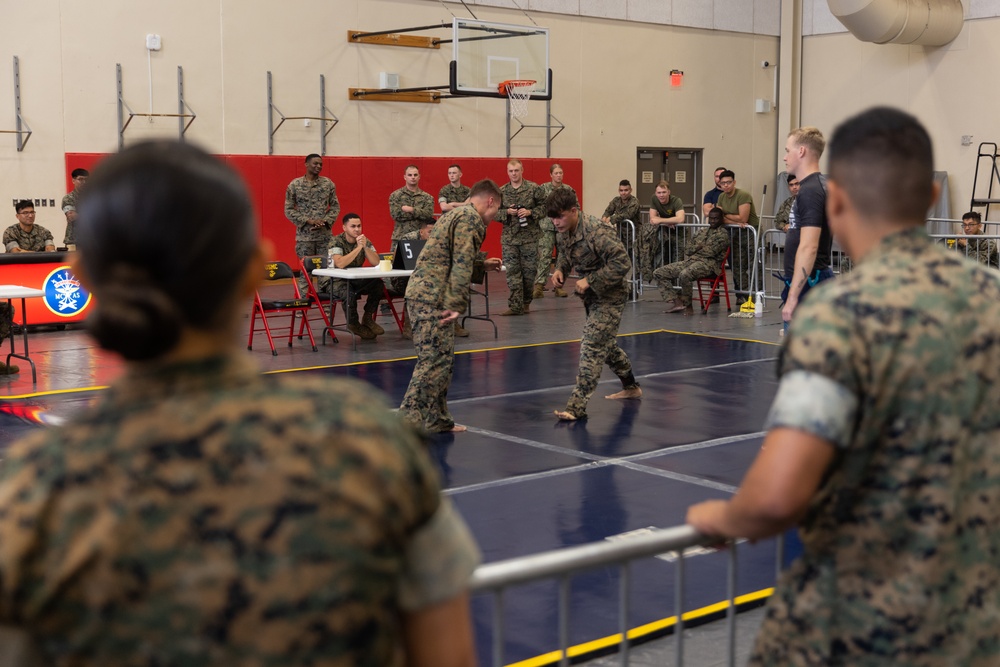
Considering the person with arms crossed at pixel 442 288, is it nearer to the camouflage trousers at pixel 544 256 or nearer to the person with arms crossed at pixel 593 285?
the person with arms crossed at pixel 593 285

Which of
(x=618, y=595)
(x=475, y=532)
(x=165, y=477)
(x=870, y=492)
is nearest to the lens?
(x=165, y=477)

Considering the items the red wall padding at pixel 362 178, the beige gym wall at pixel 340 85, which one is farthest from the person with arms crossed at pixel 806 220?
the red wall padding at pixel 362 178

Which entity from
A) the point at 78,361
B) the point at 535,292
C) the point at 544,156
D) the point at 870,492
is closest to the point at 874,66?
the point at 544,156

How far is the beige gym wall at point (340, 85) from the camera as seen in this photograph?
16094 mm

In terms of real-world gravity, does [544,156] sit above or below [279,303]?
above

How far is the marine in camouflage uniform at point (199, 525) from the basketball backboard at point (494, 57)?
1763cm

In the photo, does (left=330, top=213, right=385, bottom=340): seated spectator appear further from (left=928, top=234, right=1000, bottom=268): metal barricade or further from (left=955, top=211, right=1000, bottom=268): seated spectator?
(left=955, top=211, right=1000, bottom=268): seated spectator

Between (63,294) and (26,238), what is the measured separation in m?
1.19

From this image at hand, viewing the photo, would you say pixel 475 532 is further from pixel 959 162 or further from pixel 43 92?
pixel 959 162

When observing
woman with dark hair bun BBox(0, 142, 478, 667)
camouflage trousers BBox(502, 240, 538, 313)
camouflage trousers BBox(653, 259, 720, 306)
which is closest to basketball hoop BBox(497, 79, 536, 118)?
camouflage trousers BBox(502, 240, 538, 313)

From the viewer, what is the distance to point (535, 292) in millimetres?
17406

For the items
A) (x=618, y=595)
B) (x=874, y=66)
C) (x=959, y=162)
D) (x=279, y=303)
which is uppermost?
(x=874, y=66)

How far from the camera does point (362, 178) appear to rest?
765 inches

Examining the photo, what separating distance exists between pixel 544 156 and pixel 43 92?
9.56m
